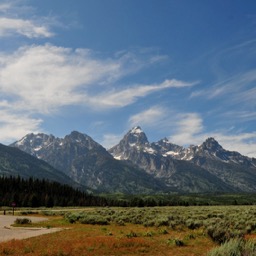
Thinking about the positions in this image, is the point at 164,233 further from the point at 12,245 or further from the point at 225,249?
the point at 225,249

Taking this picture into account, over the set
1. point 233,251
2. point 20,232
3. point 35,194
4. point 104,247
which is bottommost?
point 20,232

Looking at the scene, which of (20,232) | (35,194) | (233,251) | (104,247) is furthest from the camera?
(35,194)

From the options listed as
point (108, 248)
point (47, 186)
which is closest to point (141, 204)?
point (47, 186)

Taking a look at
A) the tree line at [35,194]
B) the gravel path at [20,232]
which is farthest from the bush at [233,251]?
the tree line at [35,194]

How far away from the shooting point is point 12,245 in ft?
77.8

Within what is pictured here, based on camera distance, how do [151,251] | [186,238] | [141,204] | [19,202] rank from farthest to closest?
[141,204]
[19,202]
[186,238]
[151,251]

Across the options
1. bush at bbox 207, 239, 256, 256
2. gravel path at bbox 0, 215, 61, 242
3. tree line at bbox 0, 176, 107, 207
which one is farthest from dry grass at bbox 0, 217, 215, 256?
tree line at bbox 0, 176, 107, 207

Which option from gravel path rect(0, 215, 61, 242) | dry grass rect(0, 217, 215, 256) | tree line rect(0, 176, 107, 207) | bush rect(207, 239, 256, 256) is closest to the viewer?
bush rect(207, 239, 256, 256)

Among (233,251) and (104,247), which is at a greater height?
(233,251)

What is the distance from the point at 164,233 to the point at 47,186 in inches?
6252

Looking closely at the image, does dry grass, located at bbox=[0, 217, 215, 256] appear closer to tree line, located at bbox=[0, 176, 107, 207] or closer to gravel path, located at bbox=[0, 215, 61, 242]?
gravel path, located at bbox=[0, 215, 61, 242]

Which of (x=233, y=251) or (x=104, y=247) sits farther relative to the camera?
(x=104, y=247)

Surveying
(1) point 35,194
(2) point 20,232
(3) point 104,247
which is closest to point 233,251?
(3) point 104,247

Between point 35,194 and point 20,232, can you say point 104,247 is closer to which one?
point 20,232
